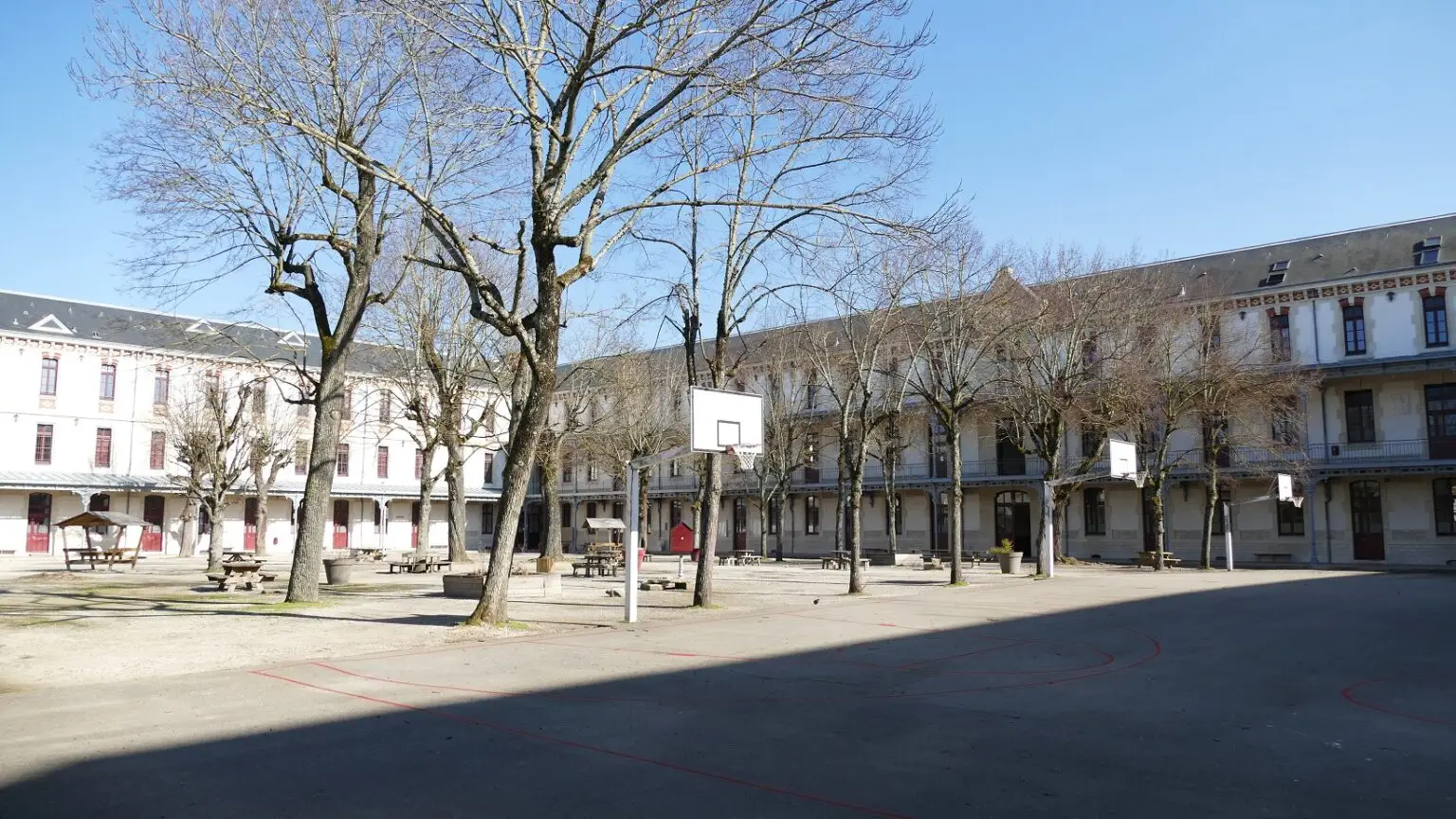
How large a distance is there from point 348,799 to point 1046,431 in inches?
1176

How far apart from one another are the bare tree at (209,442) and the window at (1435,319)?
140 feet

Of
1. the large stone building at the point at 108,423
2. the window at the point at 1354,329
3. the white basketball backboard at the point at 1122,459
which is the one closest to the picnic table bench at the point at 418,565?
the large stone building at the point at 108,423

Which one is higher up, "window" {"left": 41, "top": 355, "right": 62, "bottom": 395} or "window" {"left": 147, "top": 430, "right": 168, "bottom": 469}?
"window" {"left": 41, "top": 355, "right": 62, "bottom": 395}

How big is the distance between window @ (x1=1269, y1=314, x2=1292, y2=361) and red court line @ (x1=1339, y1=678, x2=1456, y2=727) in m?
31.5

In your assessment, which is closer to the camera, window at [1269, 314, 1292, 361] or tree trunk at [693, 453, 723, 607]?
tree trunk at [693, 453, 723, 607]

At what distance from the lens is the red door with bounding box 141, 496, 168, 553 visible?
4847 centimetres

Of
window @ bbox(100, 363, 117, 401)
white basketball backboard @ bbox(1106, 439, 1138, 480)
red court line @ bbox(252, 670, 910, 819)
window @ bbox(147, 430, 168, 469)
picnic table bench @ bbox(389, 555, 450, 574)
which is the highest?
window @ bbox(100, 363, 117, 401)

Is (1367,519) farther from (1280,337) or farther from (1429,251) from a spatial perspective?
(1429,251)

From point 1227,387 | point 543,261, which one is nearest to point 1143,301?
point 1227,387

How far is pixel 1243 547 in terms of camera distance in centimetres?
3997

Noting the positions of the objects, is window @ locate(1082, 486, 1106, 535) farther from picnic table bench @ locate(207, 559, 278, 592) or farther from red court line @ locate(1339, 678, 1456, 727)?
red court line @ locate(1339, 678, 1456, 727)

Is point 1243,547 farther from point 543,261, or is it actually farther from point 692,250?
point 543,261

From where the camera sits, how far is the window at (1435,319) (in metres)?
36.8

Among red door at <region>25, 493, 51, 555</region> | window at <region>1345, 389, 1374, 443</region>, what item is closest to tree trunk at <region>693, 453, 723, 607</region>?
window at <region>1345, 389, 1374, 443</region>
